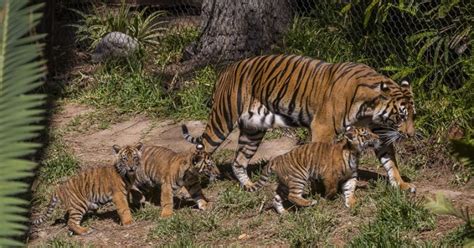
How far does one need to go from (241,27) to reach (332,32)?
1.08m

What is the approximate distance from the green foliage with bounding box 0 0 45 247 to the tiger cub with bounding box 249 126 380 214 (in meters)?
5.96

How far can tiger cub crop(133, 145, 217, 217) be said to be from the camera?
739cm

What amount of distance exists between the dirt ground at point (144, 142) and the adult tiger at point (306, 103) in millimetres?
501

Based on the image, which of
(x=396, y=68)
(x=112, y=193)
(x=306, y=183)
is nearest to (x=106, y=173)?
(x=112, y=193)

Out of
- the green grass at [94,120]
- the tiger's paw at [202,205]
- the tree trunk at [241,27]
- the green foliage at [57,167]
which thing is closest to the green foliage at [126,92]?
the green grass at [94,120]

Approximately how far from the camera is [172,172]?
7402 millimetres

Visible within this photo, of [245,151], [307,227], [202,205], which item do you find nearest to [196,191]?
[202,205]

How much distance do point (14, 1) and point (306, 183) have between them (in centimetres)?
613

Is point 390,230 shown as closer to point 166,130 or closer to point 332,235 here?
point 332,235

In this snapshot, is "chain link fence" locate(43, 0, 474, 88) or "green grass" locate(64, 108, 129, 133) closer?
"chain link fence" locate(43, 0, 474, 88)

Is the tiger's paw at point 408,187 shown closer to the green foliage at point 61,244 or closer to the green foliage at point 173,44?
the green foliage at point 61,244

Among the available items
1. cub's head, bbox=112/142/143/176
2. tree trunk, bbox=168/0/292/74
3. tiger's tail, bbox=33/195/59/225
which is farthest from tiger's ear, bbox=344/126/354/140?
tree trunk, bbox=168/0/292/74

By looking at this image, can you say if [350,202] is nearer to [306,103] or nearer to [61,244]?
[306,103]

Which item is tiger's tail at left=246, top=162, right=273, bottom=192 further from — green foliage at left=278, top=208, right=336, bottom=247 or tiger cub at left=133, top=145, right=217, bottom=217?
green foliage at left=278, top=208, right=336, bottom=247
